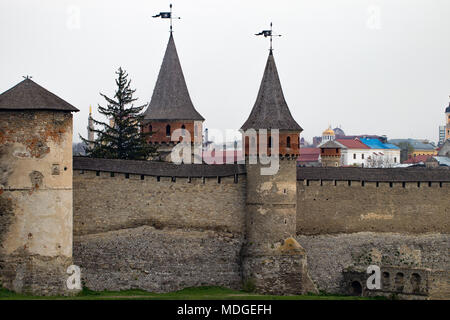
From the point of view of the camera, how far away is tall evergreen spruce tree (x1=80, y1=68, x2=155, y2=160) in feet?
168

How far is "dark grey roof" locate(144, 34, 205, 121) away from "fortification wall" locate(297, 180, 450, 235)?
10101 millimetres

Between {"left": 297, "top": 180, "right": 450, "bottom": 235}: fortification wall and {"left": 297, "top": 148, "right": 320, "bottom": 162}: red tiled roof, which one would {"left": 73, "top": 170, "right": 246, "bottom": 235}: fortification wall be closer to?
{"left": 297, "top": 180, "right": 450, "bottom": 235}: fortification wall

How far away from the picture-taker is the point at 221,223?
139 feet

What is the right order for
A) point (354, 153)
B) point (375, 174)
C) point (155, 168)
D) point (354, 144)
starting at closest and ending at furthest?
point (155, 168), point (375, 174), point (354, 153), point (354, 144)

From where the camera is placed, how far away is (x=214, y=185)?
42281mm

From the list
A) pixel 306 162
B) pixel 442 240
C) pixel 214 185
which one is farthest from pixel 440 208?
pixel 306 162

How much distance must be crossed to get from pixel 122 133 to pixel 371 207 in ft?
50.3

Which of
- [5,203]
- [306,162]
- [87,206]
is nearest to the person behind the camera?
[5,203]

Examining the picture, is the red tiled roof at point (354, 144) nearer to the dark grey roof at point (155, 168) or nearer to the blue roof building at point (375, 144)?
the blue roof building at point (375, 144)

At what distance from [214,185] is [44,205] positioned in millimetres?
8240

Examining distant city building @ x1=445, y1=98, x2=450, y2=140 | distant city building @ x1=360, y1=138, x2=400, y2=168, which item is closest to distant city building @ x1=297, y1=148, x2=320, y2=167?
distant city building @ x1=360, y1=138, x2=400, y2=168

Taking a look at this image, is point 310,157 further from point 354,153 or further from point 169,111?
point 169,111

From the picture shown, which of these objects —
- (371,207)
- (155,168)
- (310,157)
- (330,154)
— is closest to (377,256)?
(371,207)
